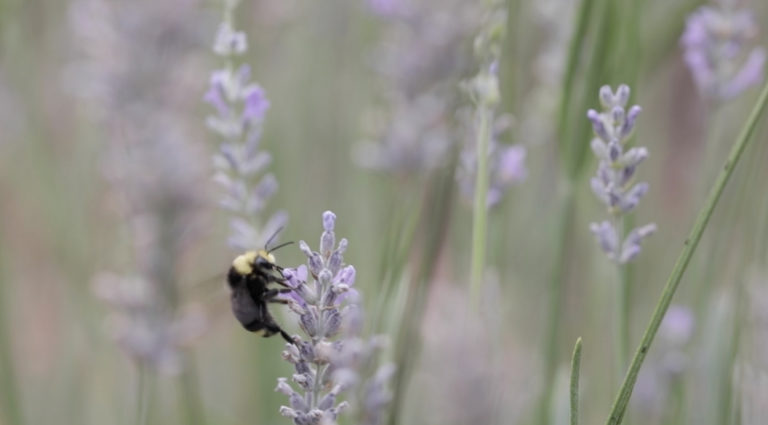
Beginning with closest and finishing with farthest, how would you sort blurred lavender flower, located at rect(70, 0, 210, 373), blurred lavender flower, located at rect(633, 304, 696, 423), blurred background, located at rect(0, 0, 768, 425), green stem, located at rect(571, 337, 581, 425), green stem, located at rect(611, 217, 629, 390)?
green stem, located at rect(571, 337, 581, 425), green stem, located at rect(611, 217, 629, 390), blurred background, located at rect(0, 0, 768, 425), blurred lavender flower, located at rect(633, 304, 696, 423), blurred lavender flower, located at rect(70, 0, 210, 373)

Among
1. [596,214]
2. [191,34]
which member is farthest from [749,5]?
[191,34]

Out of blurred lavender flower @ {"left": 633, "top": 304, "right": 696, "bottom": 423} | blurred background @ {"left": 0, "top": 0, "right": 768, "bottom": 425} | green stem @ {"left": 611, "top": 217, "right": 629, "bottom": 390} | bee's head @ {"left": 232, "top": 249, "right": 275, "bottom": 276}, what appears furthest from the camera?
blurred lavender flower @ {"left": 633, "top": 304, "right": 696, "bottom": 423}

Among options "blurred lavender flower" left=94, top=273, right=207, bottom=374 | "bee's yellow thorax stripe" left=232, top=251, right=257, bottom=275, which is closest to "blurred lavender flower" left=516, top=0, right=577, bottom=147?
"bee's yellow thorax stripe" left=232, top=251, right=257, bottom=275

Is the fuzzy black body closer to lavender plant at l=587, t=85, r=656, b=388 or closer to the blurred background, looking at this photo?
the blurred background

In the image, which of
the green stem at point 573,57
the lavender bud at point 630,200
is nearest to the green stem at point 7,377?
the green stem at point 573,57

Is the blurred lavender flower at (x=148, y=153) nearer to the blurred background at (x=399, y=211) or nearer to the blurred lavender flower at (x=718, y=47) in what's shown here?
the blurred background at (x=399, y=211)

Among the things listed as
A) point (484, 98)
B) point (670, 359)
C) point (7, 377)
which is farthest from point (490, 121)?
point (7, 377)
